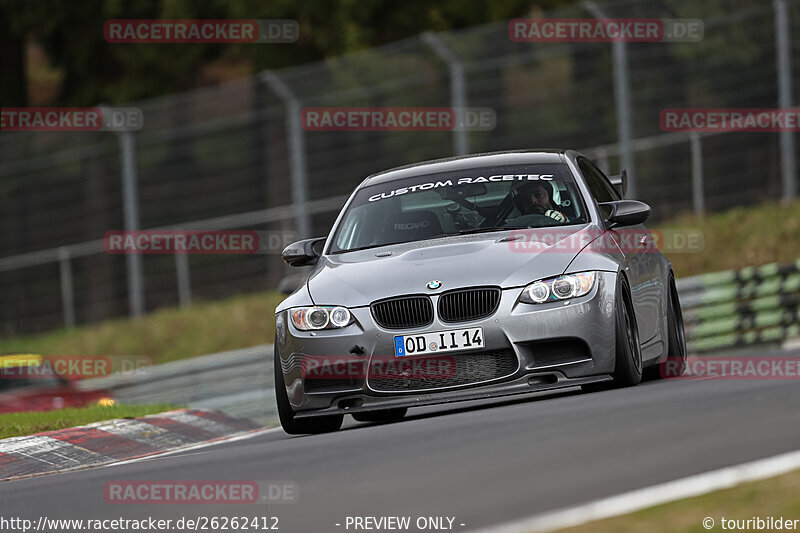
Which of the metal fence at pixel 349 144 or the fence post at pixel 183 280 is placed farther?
the fence post at pixel 183 280

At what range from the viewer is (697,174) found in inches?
816

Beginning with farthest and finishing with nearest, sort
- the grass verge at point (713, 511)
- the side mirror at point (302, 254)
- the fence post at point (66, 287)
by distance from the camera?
the fence post at point (66, 287) → the side mirror at point (302, 254) → the grass verge at point (713, 511)

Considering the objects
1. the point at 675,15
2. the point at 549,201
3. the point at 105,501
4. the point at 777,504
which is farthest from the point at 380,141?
the point at 777,504

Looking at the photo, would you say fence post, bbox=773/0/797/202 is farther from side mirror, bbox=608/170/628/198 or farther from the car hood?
the car hood

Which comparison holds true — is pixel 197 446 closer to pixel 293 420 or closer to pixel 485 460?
pixel 293 420

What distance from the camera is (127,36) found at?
2786 cm

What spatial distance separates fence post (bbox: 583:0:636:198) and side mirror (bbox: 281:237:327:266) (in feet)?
30.0

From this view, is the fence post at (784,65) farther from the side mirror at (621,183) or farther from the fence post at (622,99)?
the side mirror at (621,183)

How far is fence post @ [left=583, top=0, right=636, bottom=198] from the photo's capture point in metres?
19.3

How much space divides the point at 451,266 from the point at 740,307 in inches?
311

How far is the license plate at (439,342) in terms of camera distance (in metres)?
9.06

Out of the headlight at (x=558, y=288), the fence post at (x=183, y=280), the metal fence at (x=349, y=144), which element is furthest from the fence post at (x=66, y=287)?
the headlight at (x=558, y=288)

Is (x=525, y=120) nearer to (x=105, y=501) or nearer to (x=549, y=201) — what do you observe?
(x=549, y=201)

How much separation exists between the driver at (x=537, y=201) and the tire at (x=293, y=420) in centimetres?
171
